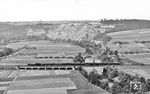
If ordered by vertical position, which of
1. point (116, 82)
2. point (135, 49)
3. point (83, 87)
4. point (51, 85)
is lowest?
point (135, 49)

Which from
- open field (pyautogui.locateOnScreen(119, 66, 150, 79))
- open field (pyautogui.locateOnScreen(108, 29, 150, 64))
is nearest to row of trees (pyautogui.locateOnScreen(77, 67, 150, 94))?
open field (pyautogui.locateOnScreen(119, 66, 150, 79))

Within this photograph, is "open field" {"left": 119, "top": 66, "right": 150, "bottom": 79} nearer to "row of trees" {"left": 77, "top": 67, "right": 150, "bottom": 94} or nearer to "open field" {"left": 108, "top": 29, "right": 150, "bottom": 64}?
"row of trees" {"left": 77, "top": 67, "right": 150, "bottom": 94}

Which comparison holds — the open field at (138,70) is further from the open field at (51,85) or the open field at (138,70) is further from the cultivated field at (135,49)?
the open field at (51,85)

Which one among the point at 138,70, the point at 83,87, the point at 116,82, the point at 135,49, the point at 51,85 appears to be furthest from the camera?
the point at 135,49

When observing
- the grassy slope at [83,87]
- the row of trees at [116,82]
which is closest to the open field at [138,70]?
the row of trees at [116,82]

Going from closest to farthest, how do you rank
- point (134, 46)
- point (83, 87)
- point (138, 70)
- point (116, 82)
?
point (83, 87)
point (116, 82)
point (138, 70)
point (134, 46)

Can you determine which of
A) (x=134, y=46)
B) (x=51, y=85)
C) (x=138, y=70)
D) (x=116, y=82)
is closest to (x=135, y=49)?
(x=134, y=46)

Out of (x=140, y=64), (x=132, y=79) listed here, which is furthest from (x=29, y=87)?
(x=140, y=64)

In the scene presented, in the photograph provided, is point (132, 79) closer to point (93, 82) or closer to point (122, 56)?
point (93, 82)

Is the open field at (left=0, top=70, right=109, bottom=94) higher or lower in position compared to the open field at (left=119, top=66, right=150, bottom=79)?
higher

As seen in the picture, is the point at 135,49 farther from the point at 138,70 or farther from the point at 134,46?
the point at 138,70

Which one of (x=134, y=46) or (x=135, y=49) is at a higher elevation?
(x=134, y=46)

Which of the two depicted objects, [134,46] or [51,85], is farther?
[134,46]
